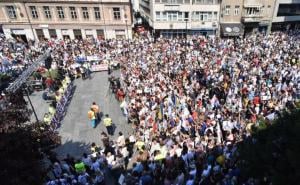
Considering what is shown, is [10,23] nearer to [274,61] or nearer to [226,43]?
[226,43]

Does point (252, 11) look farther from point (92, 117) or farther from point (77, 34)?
point (92, 117)

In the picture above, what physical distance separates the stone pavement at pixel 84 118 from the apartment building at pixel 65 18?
15476 mm

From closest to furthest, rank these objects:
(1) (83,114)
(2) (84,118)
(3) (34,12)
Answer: (2) (84,118)
(1) (83,114)
(3) (34,12)

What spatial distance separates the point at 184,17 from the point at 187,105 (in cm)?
2477

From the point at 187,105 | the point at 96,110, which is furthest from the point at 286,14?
the point at 96,110

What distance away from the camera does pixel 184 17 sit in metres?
38.8

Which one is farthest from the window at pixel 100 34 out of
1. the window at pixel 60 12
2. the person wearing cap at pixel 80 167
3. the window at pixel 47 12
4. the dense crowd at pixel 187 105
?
the person wearing cap at pixel 80 167

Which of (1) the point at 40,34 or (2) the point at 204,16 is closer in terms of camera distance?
(1) the point at 40,34

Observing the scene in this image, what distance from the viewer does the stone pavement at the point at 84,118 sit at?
16281 mm

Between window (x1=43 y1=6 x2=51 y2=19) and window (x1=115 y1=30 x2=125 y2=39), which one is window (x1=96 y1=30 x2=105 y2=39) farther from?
window (x1=43 y1=6 x2=51 y2=19)

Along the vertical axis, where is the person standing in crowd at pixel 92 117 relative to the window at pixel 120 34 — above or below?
below

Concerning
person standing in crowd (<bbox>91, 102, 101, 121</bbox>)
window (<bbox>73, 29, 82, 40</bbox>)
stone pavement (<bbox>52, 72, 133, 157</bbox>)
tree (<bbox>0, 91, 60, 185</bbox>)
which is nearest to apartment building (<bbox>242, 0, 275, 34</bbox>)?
window (<bbox>73, 29, 82, 40</bbox>)

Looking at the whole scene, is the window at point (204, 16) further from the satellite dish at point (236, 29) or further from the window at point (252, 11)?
the window at point (252, 11)

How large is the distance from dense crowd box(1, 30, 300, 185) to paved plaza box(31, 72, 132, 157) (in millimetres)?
1077
